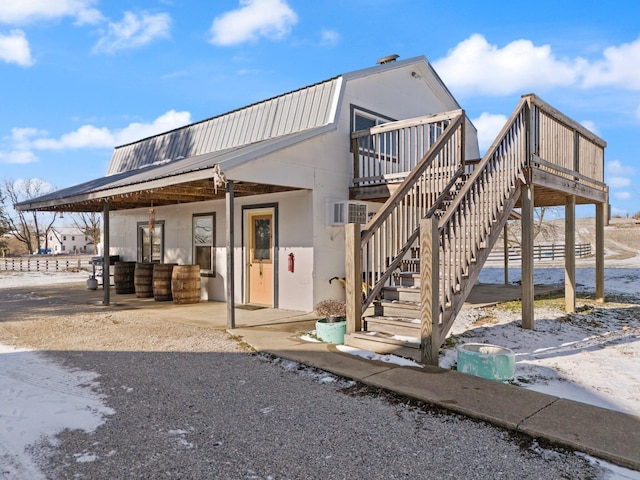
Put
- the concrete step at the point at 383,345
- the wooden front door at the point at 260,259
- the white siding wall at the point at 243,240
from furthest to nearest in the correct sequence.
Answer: the wooden front door at the point at 260,259 < the white siding wall at the point at 243,240 < the concrete step at the point at 383,345

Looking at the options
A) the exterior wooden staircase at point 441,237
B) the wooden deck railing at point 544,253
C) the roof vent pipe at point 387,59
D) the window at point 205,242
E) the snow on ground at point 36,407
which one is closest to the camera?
the snow on ground at point 36,407

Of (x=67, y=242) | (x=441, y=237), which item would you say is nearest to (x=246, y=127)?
(x=441, y=237)

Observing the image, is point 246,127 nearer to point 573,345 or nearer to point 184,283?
point 184,283

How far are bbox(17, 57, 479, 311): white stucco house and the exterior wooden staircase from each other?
1751mm

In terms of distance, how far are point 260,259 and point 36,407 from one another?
569cm

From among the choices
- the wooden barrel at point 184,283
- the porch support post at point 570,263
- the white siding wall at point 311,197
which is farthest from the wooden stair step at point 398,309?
the wooden barrel at point 184,283

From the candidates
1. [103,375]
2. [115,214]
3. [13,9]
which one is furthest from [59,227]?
[103,375]

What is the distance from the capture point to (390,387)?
381 cm

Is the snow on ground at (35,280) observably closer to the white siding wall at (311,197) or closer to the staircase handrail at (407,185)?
the white siding wall at (311,197)

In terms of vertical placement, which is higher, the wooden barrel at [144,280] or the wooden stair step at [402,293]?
the wooden stair step at [402,293]

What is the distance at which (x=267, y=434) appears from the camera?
300 cm

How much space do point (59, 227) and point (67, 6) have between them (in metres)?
84.9

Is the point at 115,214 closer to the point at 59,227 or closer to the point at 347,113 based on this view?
the point at 347,113

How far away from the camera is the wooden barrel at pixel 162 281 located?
32.3 feet
